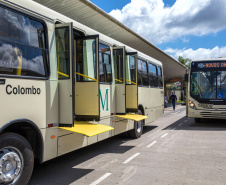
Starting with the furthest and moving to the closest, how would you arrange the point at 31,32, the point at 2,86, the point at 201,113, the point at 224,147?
the point at 201,113 < the point at 224,147 < the point at 31,32 < the point at 2,86

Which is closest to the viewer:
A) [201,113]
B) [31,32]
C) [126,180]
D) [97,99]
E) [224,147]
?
[31,32]

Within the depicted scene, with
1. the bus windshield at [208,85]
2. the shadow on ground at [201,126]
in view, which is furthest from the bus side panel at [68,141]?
the bus windshield at [208,85]

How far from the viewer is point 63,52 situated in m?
5.48

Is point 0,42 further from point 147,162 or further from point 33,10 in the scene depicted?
point 147,162

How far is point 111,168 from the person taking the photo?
6.02 meters

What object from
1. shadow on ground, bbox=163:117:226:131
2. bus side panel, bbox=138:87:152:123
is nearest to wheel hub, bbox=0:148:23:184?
bus side panel, bbox=138:87:152:123

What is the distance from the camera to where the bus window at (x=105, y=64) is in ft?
24.2

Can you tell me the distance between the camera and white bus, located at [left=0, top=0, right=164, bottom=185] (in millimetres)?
4211

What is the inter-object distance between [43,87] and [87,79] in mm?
1749

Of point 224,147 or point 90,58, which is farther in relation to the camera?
point 224,147

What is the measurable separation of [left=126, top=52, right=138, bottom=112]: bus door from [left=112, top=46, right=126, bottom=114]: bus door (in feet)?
2.95

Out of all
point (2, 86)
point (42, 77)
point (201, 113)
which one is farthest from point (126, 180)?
point (201, 113)

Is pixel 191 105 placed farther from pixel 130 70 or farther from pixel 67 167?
pixel 67 167

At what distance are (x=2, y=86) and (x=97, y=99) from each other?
8.91 feet
